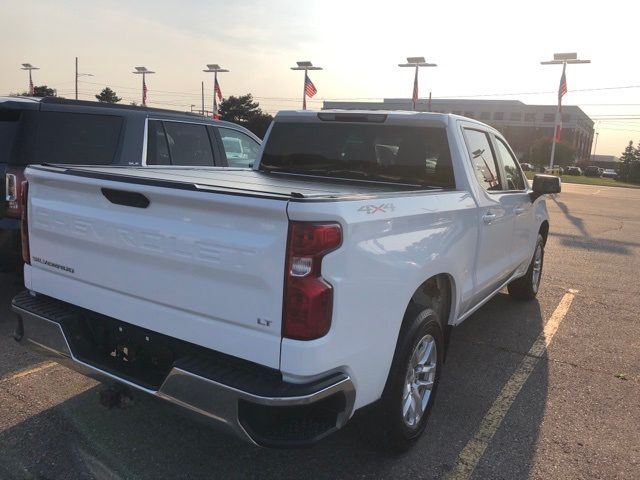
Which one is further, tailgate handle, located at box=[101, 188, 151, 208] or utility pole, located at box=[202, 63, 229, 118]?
utility pole, located at box=[202, 63, 229, 118]

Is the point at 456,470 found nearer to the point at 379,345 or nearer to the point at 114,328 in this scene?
the point at 379,345

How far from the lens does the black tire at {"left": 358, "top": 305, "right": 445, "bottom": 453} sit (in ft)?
9.50

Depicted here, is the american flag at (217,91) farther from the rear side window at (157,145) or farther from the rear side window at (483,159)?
the rear side window at (483,159)

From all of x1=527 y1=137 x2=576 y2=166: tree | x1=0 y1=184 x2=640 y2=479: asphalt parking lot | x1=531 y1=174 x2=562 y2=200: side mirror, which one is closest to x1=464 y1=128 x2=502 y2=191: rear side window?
x1=531 y1=174 x2=562 y2=200: side mirror

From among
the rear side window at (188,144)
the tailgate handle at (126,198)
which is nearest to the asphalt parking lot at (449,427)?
the tailgate handle at (126,198)

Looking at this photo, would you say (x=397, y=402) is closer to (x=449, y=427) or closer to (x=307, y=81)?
(x=449, y=427)

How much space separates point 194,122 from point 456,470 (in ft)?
17.2

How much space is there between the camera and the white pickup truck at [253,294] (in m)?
2.29

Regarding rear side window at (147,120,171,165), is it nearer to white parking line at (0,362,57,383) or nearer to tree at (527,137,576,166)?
white parking line at (0,362,57,383)

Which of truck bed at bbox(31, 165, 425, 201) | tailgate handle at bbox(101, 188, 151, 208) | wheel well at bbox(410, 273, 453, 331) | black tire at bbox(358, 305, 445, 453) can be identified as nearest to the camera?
truck bed at bbox(31, 165, 425, 201)

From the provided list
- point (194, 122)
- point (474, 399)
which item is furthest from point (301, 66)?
point (474, 399)

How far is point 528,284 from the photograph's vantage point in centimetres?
621

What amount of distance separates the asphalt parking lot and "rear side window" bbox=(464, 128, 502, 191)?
1450mm

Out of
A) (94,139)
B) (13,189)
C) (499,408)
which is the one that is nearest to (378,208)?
(499,408)
